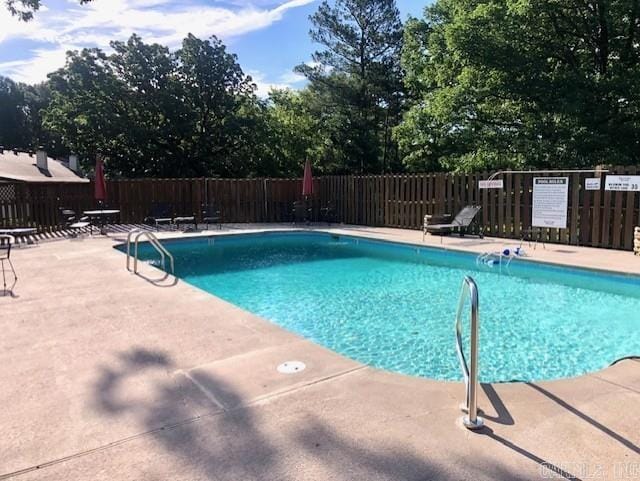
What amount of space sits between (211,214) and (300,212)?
333 centimetres

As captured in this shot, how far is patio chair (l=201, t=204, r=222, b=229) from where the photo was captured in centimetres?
1424

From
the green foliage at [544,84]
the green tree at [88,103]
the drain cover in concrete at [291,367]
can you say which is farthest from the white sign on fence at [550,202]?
the green tree at [88,103]

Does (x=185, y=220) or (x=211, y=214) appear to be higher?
(x=211, y=214)

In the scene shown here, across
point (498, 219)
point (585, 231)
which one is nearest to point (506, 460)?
point (585, 231)

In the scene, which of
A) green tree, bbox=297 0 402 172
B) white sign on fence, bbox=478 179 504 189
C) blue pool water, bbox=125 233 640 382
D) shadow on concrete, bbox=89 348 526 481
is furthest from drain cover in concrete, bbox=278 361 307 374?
green tree, bbox=297 0 402 172

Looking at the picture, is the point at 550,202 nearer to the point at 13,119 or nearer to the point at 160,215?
the point at 160,215

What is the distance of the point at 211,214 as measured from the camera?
47.0 feet

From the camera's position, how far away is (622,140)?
1320 centimetres

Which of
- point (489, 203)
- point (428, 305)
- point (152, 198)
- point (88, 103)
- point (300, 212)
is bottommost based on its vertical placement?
point (428, 305)

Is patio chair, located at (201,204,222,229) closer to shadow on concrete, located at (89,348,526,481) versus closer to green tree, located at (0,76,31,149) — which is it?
shadow on concrete, located at (89,348,526,481)

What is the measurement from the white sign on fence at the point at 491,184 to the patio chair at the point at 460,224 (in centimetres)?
53

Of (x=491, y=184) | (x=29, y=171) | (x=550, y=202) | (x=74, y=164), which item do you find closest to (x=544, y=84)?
(x=491, y=184)

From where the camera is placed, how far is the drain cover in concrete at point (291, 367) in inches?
124

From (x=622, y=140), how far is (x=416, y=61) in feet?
29.2
